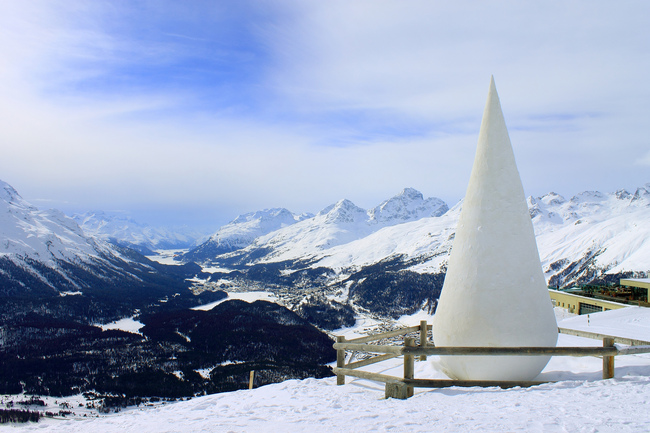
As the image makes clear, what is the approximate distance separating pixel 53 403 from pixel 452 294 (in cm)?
A: 11840

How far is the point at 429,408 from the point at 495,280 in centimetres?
393

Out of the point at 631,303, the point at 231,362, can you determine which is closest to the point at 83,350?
the point at 231,362

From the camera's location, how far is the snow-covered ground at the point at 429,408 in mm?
8125

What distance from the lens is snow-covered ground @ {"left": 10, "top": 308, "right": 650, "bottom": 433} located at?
8125 mm

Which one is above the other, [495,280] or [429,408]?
[495,280]

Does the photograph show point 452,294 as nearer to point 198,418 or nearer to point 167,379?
point 198,418

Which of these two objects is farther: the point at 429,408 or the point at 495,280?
the point at 495,280

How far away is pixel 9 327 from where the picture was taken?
6526 inches

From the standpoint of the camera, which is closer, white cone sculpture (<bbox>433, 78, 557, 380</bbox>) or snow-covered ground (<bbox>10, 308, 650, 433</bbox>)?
snow-covered ground (<bbox>10, 308, 650, 433</bbox>)

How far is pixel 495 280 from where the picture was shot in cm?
1127

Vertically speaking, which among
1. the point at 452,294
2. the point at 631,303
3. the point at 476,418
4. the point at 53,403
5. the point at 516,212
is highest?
the point at 516,212

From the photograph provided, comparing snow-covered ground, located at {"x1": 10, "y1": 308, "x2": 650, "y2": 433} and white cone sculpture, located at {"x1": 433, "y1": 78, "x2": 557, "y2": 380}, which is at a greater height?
white cone sculpture, located at {"x1": 433, "y1": 78, "x2": 557, "y2": 380}

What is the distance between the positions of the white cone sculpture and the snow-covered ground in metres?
0.81

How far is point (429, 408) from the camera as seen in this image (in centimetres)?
948
